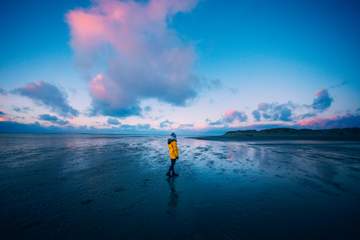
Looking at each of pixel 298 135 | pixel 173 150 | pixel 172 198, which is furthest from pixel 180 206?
pixel 298 135

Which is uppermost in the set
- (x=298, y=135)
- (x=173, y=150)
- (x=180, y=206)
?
(x=173, y=150)

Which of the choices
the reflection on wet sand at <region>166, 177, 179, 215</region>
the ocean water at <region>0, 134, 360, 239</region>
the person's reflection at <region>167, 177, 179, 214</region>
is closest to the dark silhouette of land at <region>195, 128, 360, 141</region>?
the ocean water at <region>0, 134, 360, 239</region>

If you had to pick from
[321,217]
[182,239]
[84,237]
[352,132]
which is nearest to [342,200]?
[321,217]

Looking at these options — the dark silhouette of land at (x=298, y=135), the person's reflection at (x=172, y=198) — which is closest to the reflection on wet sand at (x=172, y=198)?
the person's reflection at (x=172, y=198)

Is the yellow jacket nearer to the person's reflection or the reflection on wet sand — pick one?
the reflection on wet sand

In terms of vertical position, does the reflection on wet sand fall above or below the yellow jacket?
below

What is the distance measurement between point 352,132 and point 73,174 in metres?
99.2

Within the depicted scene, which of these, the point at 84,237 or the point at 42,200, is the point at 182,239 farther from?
the point at 42,200

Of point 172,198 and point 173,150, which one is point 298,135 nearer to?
point 173,150

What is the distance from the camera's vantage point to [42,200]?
247 inches

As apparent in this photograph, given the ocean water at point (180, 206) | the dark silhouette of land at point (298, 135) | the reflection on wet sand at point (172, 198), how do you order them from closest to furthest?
1. the ocean water at point (180, 206)
2. the reflection on wet sand at point (172, 198)
3. the dark silhouette of land at point (298, 135)

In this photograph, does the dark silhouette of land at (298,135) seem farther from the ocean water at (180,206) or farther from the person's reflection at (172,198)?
the person's reflection at (172,198)

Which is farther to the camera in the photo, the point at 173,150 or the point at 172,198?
the point at 173,150

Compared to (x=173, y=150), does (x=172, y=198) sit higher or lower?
lower
